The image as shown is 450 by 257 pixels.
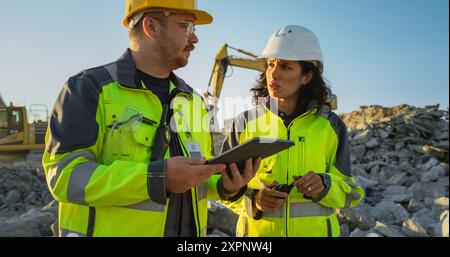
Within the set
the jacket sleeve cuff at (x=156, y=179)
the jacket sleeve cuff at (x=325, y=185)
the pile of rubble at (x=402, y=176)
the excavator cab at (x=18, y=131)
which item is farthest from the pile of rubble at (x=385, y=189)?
the excavator cab at (x=18, y=131)

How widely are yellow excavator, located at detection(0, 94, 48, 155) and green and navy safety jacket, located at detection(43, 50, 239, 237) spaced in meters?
15.0

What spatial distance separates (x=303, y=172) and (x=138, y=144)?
1.12 m

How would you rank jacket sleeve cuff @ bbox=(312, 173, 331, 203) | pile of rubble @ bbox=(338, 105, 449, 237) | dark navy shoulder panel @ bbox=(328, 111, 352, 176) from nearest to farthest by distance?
jacket sleeve cuff @ bbox=(312, 173, 331, 203), dark navy shoulder panel @ bbox=(328, 111, 352, 176), pile of rubble @ bbox=(338, 105, 449, 237)

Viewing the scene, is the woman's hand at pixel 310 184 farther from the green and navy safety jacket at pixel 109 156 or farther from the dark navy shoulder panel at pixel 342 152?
the green and navy safety jacket at pixel 109 156

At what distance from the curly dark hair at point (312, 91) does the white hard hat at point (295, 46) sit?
0.06 m

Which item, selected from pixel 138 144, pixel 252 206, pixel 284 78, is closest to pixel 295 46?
pixel 284 78

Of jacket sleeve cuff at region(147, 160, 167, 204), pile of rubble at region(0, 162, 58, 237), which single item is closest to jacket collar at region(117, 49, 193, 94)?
jacket sleeve cuff at region(147, 160, 167, 204)

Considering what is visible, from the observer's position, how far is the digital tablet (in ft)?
6.59

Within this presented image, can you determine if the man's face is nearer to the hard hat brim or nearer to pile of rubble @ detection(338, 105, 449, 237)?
the hard hat brim

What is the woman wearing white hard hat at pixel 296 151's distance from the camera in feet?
9.04

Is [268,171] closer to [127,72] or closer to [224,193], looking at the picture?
[224,193]

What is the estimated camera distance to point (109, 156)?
2.12m
